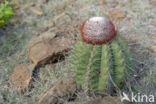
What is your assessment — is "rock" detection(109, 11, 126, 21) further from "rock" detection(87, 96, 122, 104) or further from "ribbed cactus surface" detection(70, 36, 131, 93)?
"rock" detection(87, 96, 122, 104)

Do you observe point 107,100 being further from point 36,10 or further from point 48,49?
point 36,10

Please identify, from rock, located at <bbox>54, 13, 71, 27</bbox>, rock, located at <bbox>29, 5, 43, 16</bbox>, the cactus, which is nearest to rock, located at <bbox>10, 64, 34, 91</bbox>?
the cactus

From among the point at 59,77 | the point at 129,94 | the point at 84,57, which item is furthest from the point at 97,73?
the point at 59,77

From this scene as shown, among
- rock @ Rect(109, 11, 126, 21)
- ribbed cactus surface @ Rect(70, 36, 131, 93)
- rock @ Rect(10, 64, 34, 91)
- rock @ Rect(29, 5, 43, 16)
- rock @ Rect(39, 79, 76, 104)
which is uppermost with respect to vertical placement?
rock @ Rect(29, 5, 43, 16)

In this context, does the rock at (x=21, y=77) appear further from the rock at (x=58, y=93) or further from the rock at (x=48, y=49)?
the rock at (x=58, y=93)

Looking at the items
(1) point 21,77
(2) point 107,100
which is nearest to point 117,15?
(1) point 21,77
